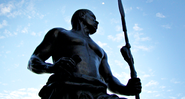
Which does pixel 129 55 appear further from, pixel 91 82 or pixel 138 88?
pixel 91 82

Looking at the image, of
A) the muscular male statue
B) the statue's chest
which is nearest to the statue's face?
the muscular male statue

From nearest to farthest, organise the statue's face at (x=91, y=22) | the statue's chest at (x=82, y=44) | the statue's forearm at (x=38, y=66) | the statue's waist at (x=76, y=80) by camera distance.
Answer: the statue's waist at (x=76, y=80) → the statue's forearm at (x=38, y=66) → the statue's chest at (x=82, y=44) → the statue's face at (x=91, y=22)

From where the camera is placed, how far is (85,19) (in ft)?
17.3

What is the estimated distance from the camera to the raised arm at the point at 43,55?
3723 mm

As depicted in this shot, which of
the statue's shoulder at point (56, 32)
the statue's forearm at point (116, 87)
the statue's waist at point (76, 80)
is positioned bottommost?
the statue's waist at point (76, 80)

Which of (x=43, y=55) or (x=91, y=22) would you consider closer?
(x=43, y=55)

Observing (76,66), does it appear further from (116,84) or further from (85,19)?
(85,19)

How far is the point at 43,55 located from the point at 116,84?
1.70 m

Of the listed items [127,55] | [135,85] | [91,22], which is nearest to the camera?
[135,85]

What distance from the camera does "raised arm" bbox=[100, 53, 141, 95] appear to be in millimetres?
4100

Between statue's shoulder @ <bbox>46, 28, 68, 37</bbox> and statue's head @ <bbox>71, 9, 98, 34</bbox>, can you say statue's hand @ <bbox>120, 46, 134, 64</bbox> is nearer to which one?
statue's head @ <bbox>71, 9, 98, 34</bbox>

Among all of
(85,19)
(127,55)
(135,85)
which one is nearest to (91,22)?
(85,19)

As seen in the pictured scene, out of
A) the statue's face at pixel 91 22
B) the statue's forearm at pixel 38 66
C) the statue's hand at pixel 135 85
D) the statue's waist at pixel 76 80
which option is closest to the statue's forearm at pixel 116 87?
the statue's hand at pixel 135 85

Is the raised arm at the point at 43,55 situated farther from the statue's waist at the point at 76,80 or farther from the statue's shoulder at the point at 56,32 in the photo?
the statue's waist at the point at 76,80
